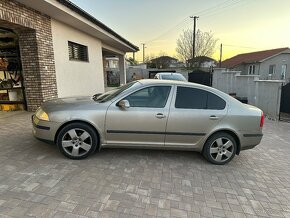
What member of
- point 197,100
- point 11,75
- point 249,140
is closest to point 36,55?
point 11,75

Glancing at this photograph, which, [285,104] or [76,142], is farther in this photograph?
[285,104]

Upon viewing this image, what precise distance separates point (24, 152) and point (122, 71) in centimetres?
1632

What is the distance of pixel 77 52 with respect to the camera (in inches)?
372

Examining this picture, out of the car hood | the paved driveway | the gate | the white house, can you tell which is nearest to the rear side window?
the paved driveway

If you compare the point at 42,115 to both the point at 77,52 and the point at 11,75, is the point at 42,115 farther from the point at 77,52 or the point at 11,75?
the point at 77,52

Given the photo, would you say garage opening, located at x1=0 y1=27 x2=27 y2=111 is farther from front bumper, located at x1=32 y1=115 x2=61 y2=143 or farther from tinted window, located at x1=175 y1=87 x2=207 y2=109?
tinted window, located at x1=175 y1=87 x2=207 y2=109

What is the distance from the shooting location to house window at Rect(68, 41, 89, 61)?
8712mm

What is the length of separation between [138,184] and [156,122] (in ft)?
3.72

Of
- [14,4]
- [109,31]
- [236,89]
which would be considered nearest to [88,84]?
[109,31]

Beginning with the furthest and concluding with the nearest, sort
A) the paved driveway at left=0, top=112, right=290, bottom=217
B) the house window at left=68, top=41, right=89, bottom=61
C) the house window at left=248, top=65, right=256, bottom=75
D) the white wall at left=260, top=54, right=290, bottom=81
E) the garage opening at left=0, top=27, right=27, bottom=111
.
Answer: the house window at left=248, top=65, right=256, bottom=75, the white wall at left=260, top=54, right=290, bottom=81, the house window at left=68, top=41, right=89, bottom=61, the garage opening at left=0, top=27, right=27, bottom=111, the paved driveway at left=0, top=112, right=290, bottom=217

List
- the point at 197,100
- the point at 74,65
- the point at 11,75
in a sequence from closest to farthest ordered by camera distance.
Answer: the point at 197,100 < the point at 11,75 < the point at 74,65

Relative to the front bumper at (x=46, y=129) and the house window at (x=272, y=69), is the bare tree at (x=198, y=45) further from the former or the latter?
the front bumper at (x=46, y=129)

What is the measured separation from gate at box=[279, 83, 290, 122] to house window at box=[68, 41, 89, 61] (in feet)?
29.2

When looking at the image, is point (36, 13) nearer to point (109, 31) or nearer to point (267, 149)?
point (109, 31)
